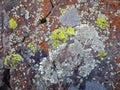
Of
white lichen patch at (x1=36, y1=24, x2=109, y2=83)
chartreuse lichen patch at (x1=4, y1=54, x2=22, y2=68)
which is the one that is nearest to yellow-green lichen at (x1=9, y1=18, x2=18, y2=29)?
chartreuse lichen patch at (x1=4, y1=54, x2=22, y2=68)

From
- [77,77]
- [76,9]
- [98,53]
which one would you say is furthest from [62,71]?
[76,9]

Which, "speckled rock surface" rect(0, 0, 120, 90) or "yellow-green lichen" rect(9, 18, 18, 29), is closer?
"speckled rock surface" rect(0, 0, 120, 90)

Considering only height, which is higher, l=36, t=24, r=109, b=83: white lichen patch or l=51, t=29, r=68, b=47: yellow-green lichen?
l=51, t=29, r=68, b=47: yellow-green lichen

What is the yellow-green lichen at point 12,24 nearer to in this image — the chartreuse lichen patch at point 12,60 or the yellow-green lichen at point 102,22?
the chartreuse lichen patch at point 12,60

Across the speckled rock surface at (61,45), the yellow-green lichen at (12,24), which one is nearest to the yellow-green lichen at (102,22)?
the speckled rock surface at (61,45)

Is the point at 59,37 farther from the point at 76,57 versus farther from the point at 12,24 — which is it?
the point at 12,24

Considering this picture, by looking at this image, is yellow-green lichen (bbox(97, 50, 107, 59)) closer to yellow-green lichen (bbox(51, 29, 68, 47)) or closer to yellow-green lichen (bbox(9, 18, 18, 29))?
yellow-green lichen (bbox(51, 29, 68, 47))

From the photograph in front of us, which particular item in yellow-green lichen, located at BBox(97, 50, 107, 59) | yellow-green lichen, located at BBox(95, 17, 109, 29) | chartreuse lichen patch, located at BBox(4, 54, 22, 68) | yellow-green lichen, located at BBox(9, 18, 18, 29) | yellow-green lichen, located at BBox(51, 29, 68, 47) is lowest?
yellow-green lichen, located at BBox(97, 50, 107, 59)

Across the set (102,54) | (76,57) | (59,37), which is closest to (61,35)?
(59,37)

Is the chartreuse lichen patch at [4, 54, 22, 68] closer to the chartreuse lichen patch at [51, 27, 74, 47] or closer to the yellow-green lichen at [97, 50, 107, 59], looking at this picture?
the chartreuse lichen patch at [51, 27, 74, 47]
